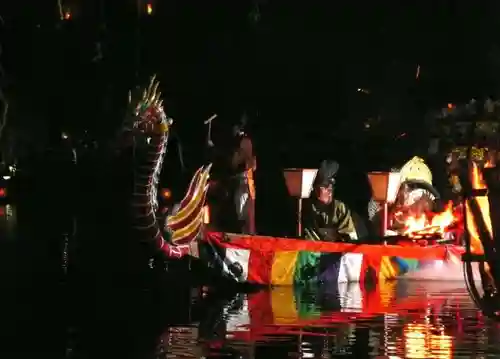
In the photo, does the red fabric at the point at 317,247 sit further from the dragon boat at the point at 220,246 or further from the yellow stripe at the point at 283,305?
the yellow stripe at the point at 283,305

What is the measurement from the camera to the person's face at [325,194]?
25.1 m

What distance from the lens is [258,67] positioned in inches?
1090

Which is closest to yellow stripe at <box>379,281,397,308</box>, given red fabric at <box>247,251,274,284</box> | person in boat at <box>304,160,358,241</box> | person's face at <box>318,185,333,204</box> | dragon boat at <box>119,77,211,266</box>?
person in boat at <box>304,160,358,241</box>

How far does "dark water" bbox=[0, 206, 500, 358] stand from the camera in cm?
1384

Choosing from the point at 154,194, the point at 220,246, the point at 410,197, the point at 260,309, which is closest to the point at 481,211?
the point at 260,309

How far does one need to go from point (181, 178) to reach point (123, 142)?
12.3 feet

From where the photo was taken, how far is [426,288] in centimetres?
2273

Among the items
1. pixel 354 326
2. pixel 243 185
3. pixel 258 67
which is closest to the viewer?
pixel 354 326

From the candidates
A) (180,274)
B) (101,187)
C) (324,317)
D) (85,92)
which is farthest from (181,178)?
(324,317)

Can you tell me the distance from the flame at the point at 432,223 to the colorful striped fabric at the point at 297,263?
1.00 metres

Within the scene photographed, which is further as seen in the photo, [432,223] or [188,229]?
[432,223]

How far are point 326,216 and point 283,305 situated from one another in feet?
20.4

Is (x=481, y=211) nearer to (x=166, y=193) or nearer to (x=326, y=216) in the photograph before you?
(x=326, y=216)

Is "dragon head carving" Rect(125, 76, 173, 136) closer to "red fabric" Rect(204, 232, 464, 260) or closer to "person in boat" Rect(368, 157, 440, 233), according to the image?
"red fabric" Rect(204, 232, 464, 260)
